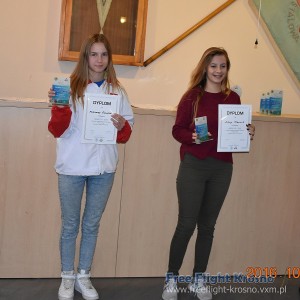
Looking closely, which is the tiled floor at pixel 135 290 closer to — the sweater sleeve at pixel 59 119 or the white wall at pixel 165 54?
the sweater sleeve at pixel 59 119

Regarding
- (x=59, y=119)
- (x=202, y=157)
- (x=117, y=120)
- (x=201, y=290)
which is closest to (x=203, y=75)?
(x=202, y=157)

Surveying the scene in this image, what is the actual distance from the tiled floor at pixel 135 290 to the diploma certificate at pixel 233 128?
0.86 metres

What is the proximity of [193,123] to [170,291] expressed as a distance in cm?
91

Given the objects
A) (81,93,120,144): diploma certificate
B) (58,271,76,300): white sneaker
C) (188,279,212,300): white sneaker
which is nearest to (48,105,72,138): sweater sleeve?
(81,93,120,144): diploma certificate

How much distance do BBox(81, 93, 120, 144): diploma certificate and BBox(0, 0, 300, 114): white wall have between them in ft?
4.17

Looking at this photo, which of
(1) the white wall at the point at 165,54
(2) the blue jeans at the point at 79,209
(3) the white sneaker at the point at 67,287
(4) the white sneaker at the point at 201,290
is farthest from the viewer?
(1) the white wall at the point at 165,54

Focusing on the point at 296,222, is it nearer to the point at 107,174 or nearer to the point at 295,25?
the point at 107,174

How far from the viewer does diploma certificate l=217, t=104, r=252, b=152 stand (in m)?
2.47

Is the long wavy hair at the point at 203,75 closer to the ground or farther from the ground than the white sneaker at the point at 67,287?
A: farther from the ground

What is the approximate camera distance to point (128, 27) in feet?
11.6

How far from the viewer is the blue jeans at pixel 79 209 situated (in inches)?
94.3

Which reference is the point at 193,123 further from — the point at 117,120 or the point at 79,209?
the point at 79,209

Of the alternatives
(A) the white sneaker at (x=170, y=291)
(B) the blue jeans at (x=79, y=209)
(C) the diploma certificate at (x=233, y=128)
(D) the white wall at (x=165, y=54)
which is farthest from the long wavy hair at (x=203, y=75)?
(D) the white wall at (x=165, y=54)

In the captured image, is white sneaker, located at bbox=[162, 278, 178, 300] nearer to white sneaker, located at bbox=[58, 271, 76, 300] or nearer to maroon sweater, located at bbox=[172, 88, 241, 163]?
white sneaker, located at bbox=[58, 271, 76, 300]
